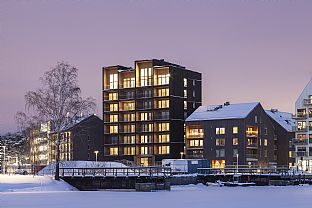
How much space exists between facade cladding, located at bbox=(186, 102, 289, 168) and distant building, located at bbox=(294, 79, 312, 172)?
552 centimetres

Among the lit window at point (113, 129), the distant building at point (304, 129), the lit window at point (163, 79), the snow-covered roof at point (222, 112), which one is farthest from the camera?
the lit window at point (113, 129)

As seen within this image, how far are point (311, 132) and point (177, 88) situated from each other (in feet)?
101

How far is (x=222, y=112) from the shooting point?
134m

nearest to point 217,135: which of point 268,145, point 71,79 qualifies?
point 268,145

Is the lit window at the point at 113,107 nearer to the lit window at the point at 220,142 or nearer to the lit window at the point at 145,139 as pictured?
the lit window at the point at 145,139

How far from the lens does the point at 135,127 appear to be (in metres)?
143

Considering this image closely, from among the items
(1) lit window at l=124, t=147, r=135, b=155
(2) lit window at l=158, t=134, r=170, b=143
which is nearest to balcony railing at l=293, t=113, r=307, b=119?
(2) lit window at l=158, t=134, r=170, b=143

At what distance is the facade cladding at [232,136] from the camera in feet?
423

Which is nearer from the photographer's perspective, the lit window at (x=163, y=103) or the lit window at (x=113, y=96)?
the lit window at (x=163, y=103)

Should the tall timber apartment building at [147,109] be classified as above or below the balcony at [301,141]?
above

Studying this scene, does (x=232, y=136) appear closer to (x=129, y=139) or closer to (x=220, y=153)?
(x=220, y=153)

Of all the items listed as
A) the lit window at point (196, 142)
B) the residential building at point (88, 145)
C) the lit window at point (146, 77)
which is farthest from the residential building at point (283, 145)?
the residential building at point (88, 145)

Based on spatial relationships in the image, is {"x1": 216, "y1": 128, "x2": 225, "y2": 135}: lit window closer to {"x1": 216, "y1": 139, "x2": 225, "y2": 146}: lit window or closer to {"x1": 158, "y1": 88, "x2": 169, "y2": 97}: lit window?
{"x1": 216, "y1": 139, "x2": 225, "y2": 146}: lit window

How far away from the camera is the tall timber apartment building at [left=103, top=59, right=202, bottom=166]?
13950 cm
